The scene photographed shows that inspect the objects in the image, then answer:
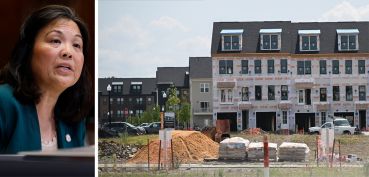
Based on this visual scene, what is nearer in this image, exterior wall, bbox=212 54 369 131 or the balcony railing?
exterior wall, bbox=212 54 369 131

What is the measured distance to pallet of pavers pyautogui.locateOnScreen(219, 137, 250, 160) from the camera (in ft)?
30.0

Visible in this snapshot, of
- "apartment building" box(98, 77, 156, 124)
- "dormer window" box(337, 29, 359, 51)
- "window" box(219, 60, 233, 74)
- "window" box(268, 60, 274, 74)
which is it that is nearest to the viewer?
"dormer window" box(337, 29, 359, 51)

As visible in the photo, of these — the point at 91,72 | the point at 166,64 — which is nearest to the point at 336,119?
the point at 166,64

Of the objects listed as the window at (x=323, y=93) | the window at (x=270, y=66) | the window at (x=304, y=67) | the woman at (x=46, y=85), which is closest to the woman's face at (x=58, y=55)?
the woman at (x=46, y=85)

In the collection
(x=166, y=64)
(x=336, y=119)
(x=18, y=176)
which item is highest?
(x=166, y=64)

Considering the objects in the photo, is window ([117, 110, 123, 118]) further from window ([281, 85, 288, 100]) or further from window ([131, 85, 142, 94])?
window ([281, 85, 288, 100])

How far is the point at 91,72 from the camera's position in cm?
944

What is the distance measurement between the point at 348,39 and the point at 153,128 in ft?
7.34

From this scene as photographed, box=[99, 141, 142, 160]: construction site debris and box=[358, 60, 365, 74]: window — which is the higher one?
box=[358, 60, 365, 74]: window

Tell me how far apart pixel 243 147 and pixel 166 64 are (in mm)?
1225

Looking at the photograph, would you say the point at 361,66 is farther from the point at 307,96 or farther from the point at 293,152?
the point at 293,152

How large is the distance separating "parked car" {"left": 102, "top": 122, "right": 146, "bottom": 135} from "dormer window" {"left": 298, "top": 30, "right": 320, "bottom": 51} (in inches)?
75.6

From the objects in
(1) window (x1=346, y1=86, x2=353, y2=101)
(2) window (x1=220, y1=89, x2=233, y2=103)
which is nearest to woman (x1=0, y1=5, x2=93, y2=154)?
(2) window (x1=220, y1=89, x2=233, y2=103)

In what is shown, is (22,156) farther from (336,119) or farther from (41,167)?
(336,119)
